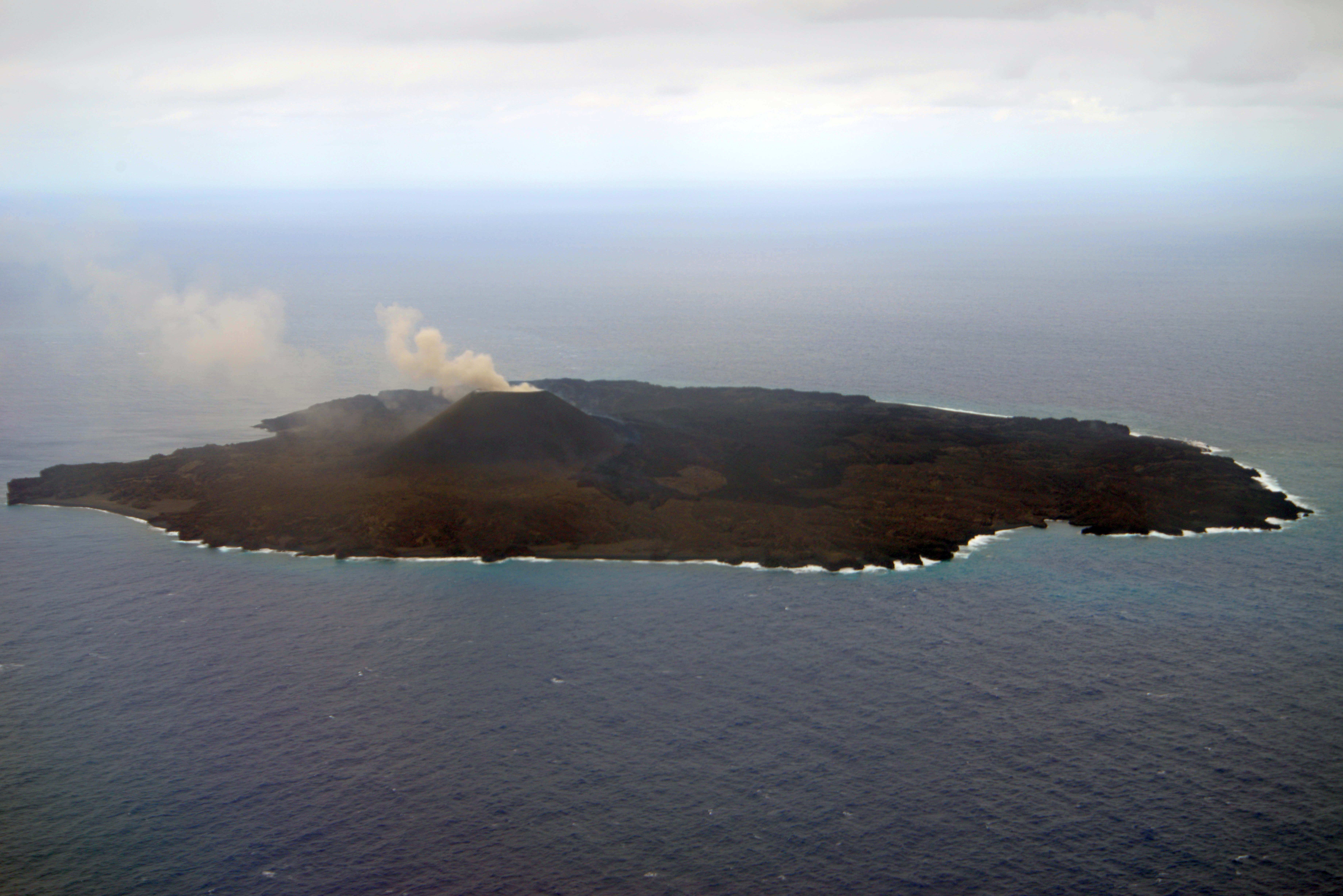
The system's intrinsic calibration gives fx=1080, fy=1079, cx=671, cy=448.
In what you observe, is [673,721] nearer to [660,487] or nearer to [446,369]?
[660,487]

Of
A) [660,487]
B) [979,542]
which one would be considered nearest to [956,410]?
[979,542]

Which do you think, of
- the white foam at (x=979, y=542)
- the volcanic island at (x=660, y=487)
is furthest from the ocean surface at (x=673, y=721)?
the volcanic island at (x=660, y=487)

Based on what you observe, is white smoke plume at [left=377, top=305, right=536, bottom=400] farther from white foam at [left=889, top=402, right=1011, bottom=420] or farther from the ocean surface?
white foam at [left=889, top=402, right=1011, bottom=420]

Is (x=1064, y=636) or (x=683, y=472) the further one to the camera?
(x=683, y=472)

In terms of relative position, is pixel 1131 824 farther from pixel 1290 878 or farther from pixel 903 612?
pixel 903 612

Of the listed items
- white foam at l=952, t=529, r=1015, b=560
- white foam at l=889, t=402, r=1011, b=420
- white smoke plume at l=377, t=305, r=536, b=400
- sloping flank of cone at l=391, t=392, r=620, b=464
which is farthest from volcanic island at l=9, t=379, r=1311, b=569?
white foam at l=889, t=402, r=1011, b=420

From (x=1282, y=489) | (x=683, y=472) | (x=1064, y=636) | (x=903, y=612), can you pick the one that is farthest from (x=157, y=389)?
(x=1282, y=489)
